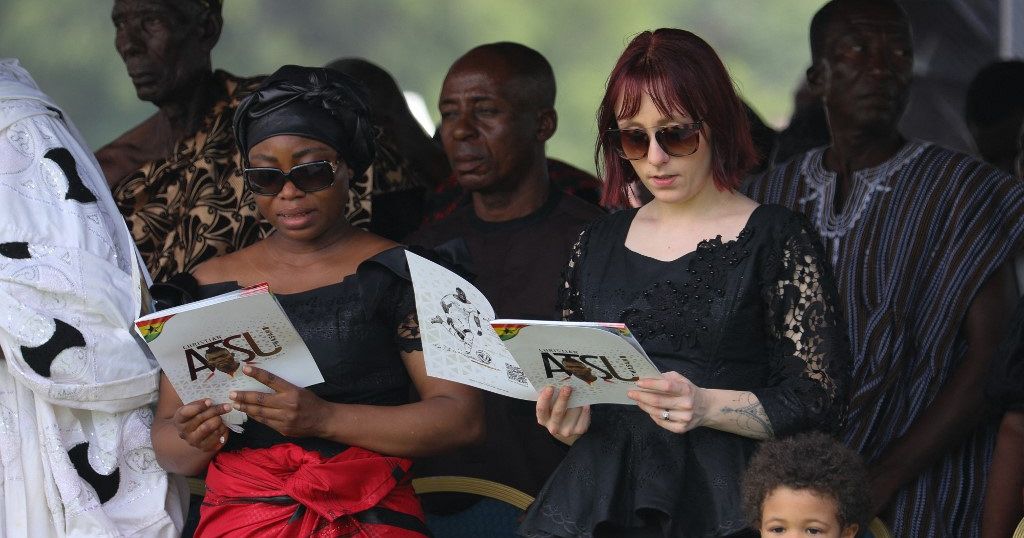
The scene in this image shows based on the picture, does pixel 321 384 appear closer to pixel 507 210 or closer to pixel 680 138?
pixel 680 138

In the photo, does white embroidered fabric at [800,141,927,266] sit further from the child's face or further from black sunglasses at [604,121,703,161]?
the child's face

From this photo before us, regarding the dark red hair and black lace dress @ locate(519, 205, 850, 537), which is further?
the dark red hair

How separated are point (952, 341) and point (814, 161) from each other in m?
0.79

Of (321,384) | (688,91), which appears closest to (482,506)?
(321,384)

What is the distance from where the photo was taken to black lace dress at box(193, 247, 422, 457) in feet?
11.0

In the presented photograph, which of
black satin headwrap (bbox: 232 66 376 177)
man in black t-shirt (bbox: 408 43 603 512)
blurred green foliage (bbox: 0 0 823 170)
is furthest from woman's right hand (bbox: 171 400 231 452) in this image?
blurred green foliage (bbox: 0 0 823 170)

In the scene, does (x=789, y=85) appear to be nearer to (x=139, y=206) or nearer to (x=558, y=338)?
(x=139, y=206)

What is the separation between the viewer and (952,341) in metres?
4.20

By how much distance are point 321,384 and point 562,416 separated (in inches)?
26.2

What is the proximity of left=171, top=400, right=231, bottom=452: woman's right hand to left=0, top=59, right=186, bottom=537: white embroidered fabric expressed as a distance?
17.0 inches

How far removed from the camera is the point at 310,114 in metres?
3.47

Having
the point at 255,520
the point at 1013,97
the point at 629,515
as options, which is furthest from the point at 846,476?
the point at 1013,97

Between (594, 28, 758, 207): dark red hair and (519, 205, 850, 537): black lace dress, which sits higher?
(594, 28, 758, 207): dark red hair

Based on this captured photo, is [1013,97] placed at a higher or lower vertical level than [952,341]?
higher
